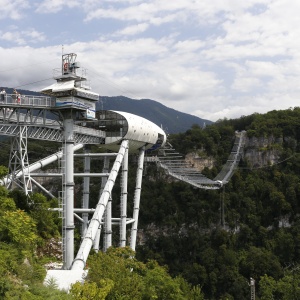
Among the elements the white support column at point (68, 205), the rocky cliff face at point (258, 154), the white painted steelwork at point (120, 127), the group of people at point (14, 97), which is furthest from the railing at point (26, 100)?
the rocky cliff face at point (258, 154)

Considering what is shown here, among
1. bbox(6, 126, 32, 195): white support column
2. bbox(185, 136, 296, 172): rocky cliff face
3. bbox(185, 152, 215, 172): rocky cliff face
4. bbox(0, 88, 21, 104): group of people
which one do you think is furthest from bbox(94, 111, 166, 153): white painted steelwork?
bbox(185, 136, 296, 172): rocky cliff face

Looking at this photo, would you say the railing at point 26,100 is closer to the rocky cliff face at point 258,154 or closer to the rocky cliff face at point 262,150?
the rocky cliff face at point 258,154

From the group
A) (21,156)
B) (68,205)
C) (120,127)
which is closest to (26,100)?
(21,156)

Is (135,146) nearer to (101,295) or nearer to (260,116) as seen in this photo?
(101,295)

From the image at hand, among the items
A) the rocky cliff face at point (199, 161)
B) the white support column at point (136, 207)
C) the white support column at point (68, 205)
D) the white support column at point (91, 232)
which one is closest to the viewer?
the white support column at point (91, 232)

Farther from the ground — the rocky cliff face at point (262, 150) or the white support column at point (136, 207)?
the rocky cliff face at point (262, 150)

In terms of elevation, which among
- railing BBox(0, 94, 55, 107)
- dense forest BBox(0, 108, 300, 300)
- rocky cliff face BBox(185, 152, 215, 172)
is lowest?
dense forest BBox(0, 108, 300, 300)

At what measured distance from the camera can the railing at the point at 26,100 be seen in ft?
67.7

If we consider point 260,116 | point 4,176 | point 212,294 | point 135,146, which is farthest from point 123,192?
point 260,116

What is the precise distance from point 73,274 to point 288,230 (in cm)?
5412

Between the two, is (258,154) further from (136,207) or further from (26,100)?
(26,100)

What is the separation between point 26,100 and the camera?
2094 centimetres

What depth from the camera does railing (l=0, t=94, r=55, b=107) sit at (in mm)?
20625

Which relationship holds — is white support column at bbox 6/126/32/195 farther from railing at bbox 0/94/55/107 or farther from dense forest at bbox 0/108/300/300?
dense forest at bbox 0/108/300/300
